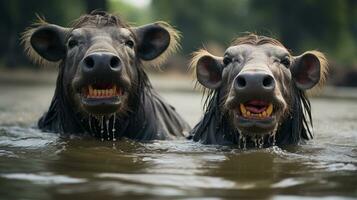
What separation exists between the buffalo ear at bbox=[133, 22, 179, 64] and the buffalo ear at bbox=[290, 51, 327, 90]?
163 cm

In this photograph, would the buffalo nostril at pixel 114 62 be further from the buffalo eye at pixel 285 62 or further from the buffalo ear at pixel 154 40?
the buffalo eye at pixel 285 62

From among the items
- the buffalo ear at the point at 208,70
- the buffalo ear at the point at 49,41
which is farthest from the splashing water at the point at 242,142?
the buffalo ear at the point at 49,41

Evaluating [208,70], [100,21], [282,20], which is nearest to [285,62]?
[208,70]

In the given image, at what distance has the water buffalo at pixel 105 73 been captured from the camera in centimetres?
717

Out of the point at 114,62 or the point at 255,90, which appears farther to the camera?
the point at 114,62

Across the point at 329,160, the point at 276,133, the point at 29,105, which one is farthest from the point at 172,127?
the point at 29,105

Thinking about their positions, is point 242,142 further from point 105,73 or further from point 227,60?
point 105,73

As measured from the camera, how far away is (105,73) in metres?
6.98

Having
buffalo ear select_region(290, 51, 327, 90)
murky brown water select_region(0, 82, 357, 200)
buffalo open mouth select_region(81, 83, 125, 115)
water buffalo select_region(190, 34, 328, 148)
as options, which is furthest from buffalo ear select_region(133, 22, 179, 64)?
buffalo ear select_region(290, 51, 327, 90)

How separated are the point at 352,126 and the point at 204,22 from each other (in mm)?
57214

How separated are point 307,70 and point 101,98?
2.22 metres

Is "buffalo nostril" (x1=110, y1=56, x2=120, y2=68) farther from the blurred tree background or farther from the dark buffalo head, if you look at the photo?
the blurred tree background

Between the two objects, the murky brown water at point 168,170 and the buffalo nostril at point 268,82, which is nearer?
the murky brown water at point 168,170

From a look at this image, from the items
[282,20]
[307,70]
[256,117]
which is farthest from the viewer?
[282,20]
